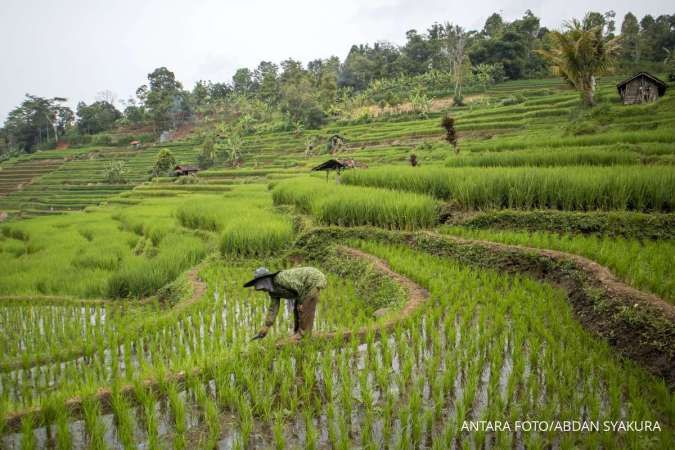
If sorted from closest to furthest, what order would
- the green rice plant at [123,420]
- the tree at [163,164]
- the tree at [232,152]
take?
the green rice plant at [123,420]
the tree at [163,164]
the tree at [232,152]

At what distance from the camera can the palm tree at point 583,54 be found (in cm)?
1738

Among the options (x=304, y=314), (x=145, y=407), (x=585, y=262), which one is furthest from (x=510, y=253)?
(x=145, y=407)

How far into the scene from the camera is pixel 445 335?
174 inches

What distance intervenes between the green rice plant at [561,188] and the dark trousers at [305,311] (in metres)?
5.41

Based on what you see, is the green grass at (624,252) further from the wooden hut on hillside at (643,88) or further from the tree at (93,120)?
the tree at (93,120)

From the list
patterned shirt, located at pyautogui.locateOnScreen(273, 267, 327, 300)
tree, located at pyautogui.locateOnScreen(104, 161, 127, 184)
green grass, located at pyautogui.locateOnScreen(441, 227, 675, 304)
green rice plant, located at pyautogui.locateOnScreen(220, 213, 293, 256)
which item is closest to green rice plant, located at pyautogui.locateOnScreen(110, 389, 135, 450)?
patterned shirt, located at pyautogui.locateOnScreen(273, 267, 327, 300)

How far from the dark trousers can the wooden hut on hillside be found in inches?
798

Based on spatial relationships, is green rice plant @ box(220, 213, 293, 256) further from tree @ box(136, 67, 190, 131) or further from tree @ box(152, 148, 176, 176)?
tree @ box(136, 67, 190, 131)

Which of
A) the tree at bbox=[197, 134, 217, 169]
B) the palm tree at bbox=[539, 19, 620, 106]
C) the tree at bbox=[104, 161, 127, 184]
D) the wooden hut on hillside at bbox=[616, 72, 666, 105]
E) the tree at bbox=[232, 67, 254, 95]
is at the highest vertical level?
the tree at bbox=[232, 67, 254, 95]

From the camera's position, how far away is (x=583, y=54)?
695 inches

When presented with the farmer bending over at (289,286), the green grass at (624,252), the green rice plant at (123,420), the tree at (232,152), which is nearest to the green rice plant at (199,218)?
the green grass at (624,252)

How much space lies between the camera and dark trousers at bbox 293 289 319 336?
4.02 metres

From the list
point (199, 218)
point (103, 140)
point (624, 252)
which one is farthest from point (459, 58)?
point (103, 140)

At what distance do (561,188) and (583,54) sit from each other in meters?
13.6
